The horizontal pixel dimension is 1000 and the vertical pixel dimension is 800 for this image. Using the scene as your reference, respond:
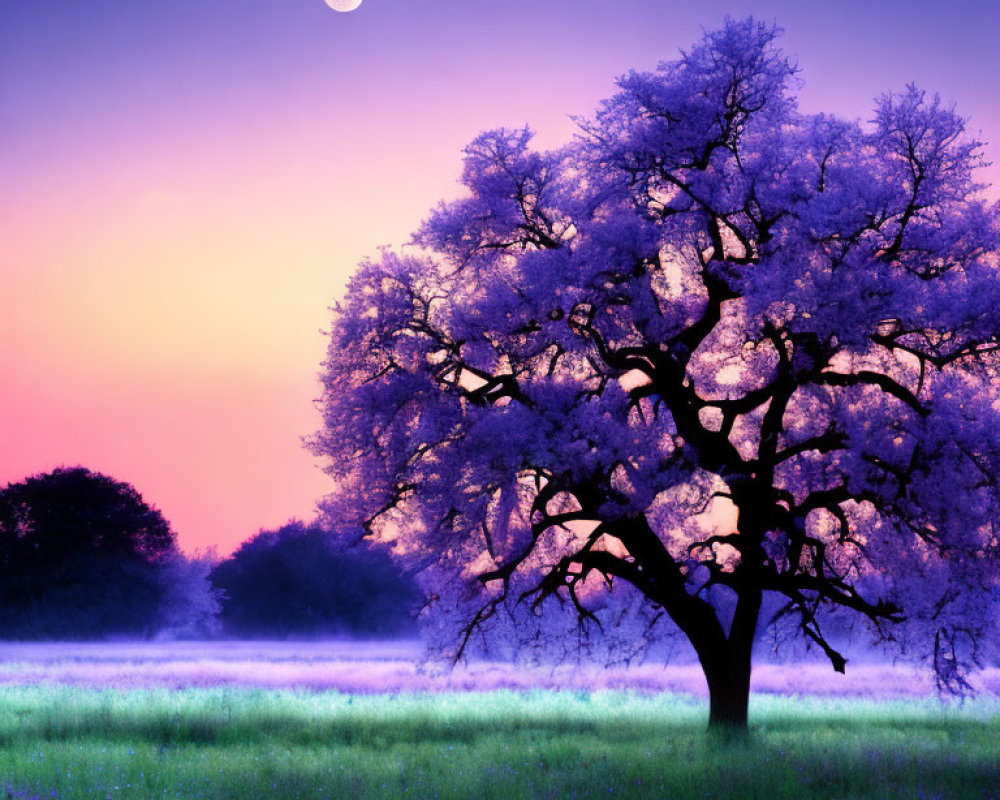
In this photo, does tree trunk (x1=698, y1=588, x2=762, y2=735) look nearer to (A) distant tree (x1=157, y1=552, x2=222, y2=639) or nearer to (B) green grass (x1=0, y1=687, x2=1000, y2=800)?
(B) green grass (x1=0, y1=687, x2=1000, y2=800)

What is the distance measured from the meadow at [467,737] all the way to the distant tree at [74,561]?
28.0 m

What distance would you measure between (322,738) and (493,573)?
5.91 metres

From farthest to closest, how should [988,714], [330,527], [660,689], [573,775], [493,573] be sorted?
[660,689] < [988,714] < [330,527] < [493,573] < [573,775]

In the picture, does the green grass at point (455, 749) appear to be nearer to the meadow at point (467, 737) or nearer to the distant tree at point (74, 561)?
the meadow at point (467, 737)

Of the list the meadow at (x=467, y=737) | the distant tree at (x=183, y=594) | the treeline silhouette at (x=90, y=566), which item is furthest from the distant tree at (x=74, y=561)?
the meadow at (x=467, y=737)

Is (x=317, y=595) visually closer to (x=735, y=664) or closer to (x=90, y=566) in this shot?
(x=90, y=566)

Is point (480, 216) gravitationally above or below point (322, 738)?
above

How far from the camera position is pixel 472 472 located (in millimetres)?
18938

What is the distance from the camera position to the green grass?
1534cm

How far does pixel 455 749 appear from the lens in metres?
20.2

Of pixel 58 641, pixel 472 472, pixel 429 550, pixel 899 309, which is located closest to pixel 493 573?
pixel 429 550

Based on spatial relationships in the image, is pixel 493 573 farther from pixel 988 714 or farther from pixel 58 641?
pixel 58 641

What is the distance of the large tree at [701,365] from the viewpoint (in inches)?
737

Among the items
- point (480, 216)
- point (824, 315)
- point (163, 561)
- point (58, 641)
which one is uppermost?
point (480, 216)
